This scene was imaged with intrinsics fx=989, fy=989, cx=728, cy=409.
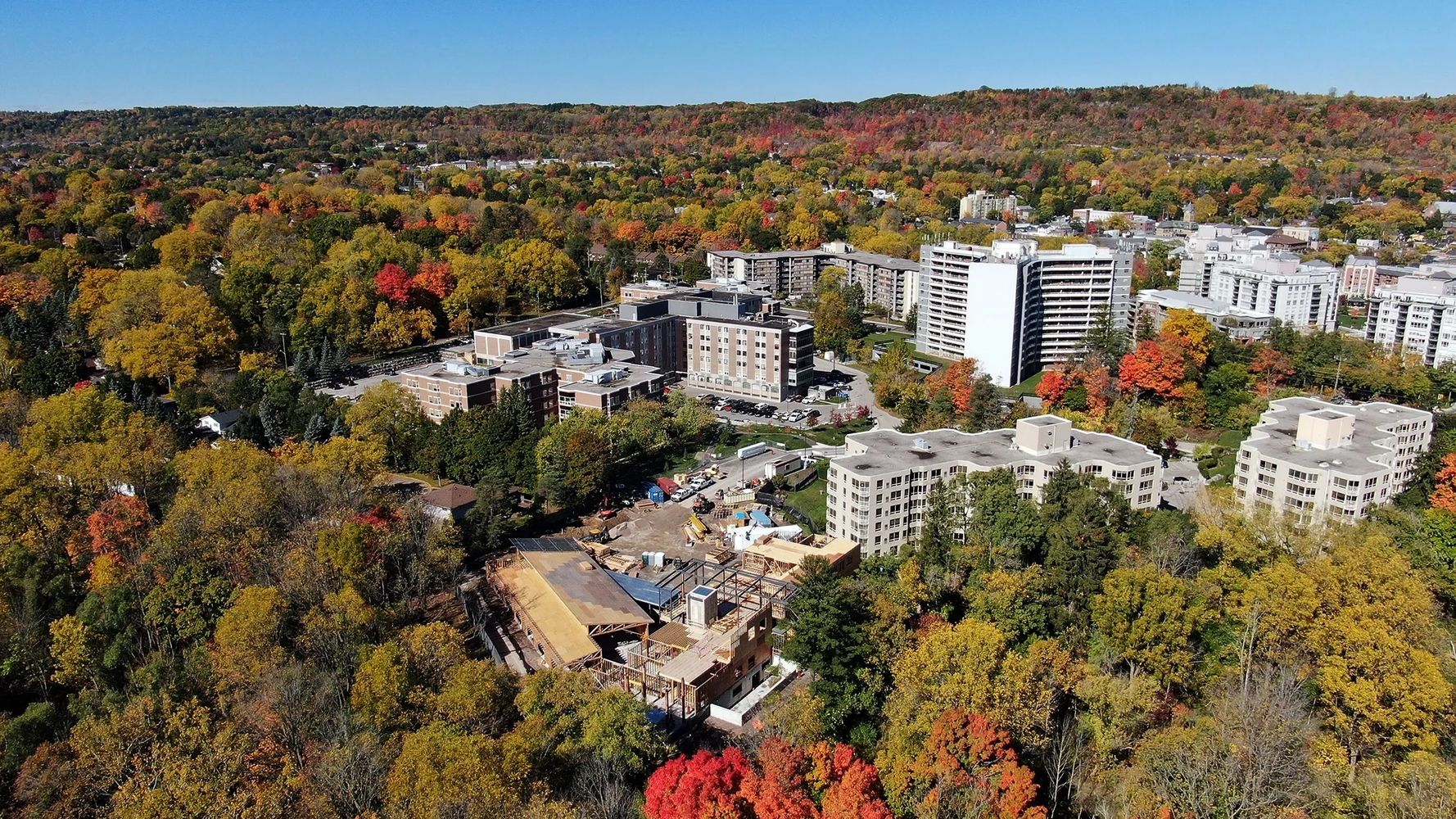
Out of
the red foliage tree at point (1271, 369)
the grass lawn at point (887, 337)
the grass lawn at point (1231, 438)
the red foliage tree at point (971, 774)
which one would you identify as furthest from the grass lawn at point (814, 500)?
the grass lawn at point (887, 337)

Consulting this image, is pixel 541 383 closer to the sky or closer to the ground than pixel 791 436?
closer to the sky

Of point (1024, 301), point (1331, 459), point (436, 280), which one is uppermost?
point (1024, 301)

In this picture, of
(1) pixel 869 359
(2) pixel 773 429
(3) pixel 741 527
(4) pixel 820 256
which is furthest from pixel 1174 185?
(3) pixel 741 527

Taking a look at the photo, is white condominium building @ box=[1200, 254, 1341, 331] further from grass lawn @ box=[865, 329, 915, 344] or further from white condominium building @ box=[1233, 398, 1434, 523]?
white condominium building @ box=[1233, 398, 1434, 523]

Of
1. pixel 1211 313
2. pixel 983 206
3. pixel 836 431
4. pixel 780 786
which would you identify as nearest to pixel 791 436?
pixel 836 431

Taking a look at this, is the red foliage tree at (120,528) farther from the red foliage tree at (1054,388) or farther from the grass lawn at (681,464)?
the red foliage tree at (1054,388)

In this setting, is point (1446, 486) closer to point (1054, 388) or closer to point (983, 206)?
point (1054, 388)

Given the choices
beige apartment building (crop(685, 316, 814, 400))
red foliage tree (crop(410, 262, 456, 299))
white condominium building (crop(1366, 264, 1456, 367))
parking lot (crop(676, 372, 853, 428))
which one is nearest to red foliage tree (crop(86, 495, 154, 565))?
parking lot (crop(676, 372, 853, 428))
